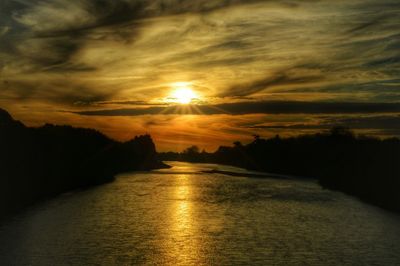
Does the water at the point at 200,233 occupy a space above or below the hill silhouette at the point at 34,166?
below

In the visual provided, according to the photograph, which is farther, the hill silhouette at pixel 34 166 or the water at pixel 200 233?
the hill silhouette at pixel 34 166

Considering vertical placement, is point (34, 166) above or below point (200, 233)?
above

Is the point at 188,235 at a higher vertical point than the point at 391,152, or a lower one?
lower

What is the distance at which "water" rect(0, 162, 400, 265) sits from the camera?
38719 mm

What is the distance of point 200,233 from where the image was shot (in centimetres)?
4997

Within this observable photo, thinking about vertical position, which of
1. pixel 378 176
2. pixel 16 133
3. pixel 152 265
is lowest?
pixel 152 265

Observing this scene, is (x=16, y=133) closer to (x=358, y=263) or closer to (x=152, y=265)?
(x=152, y=265)

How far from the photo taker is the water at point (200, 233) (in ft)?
127

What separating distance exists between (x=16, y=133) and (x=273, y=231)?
191 ft

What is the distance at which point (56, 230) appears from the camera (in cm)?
5009

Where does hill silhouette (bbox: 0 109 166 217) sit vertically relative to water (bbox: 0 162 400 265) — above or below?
above

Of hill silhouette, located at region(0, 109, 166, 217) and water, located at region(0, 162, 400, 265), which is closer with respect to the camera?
water, located at region(0, 162, 400, 265)

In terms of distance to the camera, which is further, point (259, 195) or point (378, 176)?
point (259, 195)

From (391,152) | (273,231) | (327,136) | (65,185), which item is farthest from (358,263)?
(327,136)
